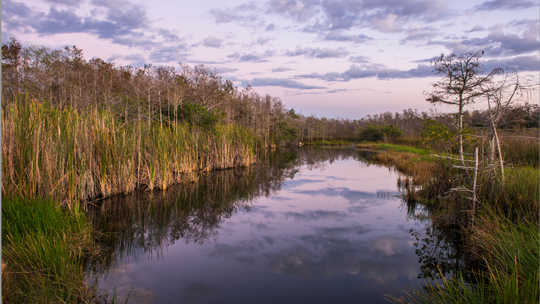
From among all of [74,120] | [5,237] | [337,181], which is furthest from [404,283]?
[337,181]

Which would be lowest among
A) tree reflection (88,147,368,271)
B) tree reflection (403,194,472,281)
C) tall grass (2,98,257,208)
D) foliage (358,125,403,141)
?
tree reflection (403,194,472,281)

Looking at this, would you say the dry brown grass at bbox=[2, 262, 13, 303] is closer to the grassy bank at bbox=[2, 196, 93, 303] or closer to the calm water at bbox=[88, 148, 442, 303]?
the grassy bank at bbox=[2, 196, 93, 303]

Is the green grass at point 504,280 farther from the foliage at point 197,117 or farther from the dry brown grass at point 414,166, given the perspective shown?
the foliage at point 197,117

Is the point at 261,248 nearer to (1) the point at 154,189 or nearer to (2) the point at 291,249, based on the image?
(2) the point at 291,249

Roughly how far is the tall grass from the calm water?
73 cm

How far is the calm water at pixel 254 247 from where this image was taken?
4.23 metres

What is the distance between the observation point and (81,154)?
6613 mm

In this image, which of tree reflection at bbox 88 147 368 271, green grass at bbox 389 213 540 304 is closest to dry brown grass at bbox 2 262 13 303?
tree reflection at bbox 88 147 368 271

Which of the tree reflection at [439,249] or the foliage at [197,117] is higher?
the foliage at [197,117]

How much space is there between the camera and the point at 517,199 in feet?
17.5

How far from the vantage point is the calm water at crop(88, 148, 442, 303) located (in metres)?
4.23

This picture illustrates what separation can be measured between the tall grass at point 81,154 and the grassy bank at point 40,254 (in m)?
0.64

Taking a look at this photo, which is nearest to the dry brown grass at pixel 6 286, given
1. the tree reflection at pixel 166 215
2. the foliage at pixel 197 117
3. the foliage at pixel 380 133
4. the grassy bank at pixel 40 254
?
the grassy bank at pixel 40 254

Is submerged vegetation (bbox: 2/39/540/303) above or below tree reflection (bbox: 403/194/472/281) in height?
above
